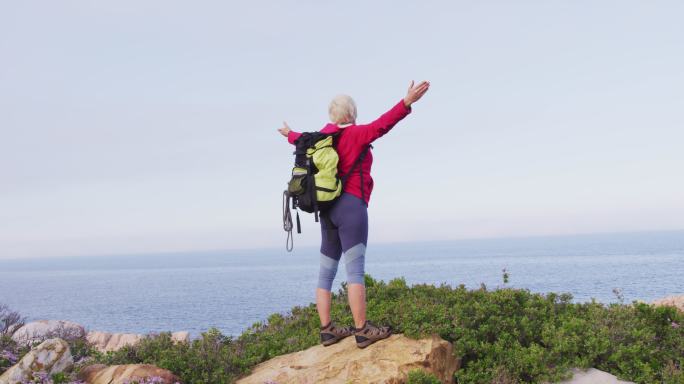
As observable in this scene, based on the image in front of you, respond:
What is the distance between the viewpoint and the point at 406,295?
10445 mm

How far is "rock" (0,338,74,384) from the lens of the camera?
7.88 m

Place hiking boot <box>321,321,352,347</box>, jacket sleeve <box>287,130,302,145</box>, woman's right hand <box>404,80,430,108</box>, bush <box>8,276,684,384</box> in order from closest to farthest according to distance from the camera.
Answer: woman's right hand <box>404,80,430,108</box>, bush <box>8,276,684,384</box>, jacket sleeve <box>287,130,302,145</box>, hiking boot <box>321,321,352,347</box>

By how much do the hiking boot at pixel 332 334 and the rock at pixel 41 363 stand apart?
3.81m

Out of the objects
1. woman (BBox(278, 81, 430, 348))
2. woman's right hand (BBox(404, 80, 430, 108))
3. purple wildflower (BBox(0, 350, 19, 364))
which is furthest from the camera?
purple wildflower (BBox(0, 350, 19, 364))

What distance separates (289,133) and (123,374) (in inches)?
162

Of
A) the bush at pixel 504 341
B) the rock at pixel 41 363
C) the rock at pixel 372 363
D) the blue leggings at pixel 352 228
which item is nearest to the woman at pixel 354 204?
the blue leggings at pixel 352 228

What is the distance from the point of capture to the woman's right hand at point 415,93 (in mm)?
6930

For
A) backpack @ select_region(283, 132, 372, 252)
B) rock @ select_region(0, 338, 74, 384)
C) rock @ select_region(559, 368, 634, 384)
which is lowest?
rock @ select_region(559, 368, 634, 384)

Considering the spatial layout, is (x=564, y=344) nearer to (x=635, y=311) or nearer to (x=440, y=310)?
(x=440, y=310)

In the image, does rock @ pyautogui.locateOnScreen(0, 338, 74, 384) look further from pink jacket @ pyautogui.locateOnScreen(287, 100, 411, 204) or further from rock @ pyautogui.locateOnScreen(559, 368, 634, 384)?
rock @ pyautogui.locateOnScreen(559, 368, 634, 384)

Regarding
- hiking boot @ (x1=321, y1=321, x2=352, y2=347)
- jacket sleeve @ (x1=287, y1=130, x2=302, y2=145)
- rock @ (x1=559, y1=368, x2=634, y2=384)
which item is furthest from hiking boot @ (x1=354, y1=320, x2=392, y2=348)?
jacket sleeve @ (x1=287, y1=130, x2=302, y2=145)

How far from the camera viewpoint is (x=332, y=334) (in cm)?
829

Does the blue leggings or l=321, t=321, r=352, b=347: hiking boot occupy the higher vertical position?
the blue leggings

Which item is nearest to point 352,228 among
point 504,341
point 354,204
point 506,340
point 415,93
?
point 354,204
